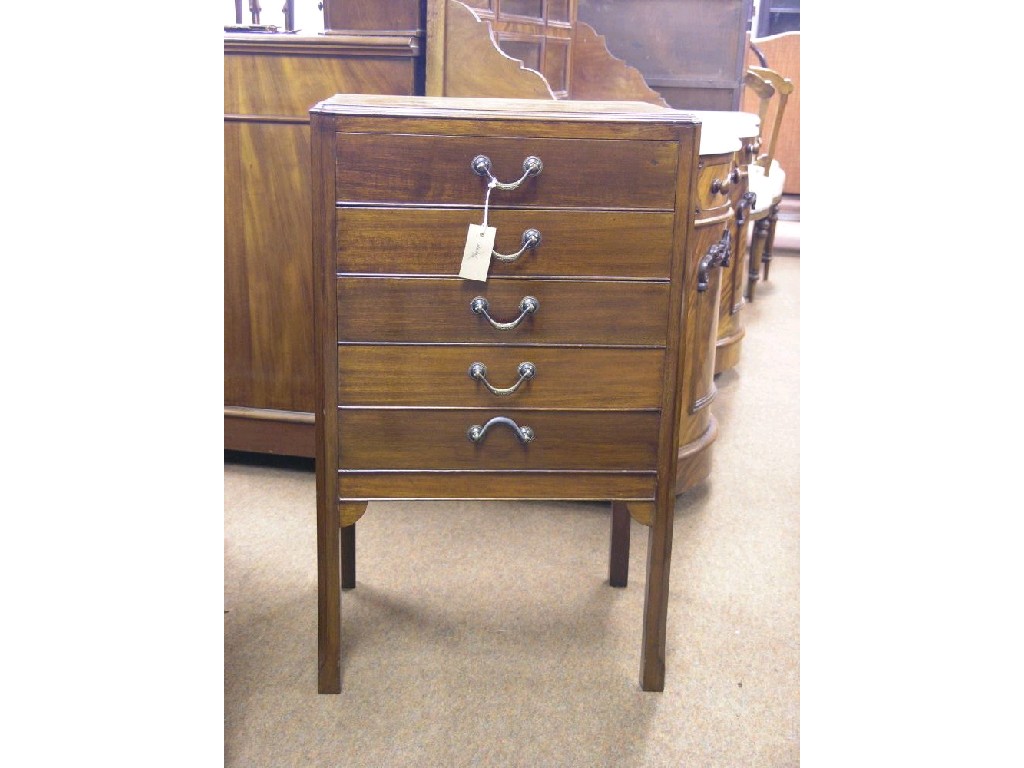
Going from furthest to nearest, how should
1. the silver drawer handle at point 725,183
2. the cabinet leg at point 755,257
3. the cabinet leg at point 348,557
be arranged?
the cabinet leg at point 755,257, the silver drawer handle at point 725,183, the cabinet leg at point 348,557

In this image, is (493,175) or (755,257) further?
(755,257)

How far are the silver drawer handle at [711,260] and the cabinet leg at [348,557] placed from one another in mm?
887

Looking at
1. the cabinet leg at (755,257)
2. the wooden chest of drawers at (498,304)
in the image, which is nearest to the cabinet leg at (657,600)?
the wooden chest of drawers at (498,304)

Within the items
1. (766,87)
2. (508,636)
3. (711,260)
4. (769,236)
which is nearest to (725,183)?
(711,260)

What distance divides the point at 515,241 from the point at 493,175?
0.33 feet

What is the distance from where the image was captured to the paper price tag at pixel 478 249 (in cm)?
149

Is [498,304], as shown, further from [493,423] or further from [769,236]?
[769,236]

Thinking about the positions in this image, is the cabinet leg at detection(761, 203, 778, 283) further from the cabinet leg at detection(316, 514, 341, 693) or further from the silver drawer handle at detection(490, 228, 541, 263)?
the cabinet leg at detection(316, 514, 341, 693)

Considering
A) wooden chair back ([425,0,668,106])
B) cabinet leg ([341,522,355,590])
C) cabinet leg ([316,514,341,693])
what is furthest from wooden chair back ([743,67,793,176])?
cabinet leg ([316,514,341,693])

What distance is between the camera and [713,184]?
7.53 feet

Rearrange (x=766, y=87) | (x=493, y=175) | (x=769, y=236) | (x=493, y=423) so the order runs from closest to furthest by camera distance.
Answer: (x=493, y=175), (x=493, y=423), (x=766, y=87), (x=769, y=236)

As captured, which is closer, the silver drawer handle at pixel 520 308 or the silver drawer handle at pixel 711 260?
the silver drawer handle at pixel 520 308

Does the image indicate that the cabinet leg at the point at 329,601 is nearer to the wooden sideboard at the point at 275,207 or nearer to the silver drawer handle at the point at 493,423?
the silver drawer handle at the point at 493,423
